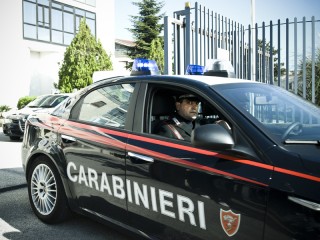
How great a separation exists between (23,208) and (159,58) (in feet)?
109

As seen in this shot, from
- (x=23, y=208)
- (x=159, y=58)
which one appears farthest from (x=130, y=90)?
(x=159, y=58)

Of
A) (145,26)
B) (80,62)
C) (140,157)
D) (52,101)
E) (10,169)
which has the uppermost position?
(145,26)

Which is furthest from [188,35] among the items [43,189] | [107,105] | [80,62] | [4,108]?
[4,108]

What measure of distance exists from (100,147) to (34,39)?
74.4ft

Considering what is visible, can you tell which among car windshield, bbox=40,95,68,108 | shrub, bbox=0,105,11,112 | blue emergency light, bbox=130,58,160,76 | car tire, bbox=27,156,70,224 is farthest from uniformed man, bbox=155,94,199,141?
shrub, bbox=0,105,11,112

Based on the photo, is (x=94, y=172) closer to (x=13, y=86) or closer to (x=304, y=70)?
(x=304, y=70)

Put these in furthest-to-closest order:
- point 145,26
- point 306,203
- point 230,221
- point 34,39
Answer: point 145,26, point 34,39, point 230,221, point 306,203

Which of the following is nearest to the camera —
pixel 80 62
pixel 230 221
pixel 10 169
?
pixel 230 221

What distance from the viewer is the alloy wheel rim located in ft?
12.2

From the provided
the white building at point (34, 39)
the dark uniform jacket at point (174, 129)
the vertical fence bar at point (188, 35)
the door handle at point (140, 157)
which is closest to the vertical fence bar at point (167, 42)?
the vertical fence bar at point (188, 35)

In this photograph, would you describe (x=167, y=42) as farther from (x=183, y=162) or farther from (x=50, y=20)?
(x=50, y=20)

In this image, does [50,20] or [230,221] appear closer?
[230,221]

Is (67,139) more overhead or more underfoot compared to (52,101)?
more underfoot

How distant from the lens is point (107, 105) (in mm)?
3389
